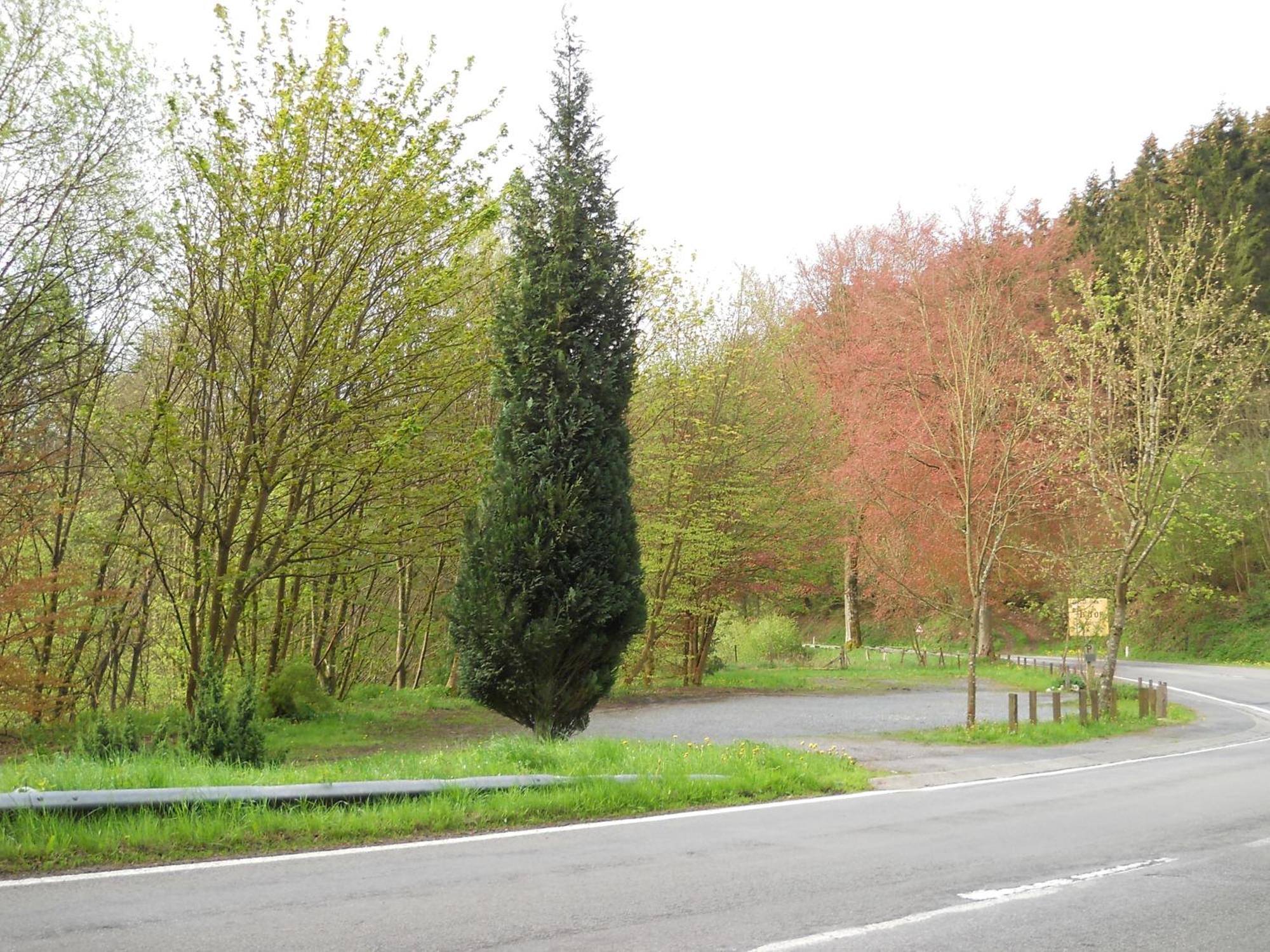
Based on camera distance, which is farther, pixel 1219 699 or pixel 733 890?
pixel 1219 699

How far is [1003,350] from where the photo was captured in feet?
67.5

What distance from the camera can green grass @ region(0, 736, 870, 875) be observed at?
617cm

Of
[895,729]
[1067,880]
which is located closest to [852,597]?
[895,729]

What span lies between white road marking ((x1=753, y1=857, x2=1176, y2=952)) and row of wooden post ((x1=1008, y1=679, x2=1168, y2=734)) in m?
10.1

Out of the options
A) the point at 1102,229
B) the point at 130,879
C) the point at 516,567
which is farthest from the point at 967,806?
the point at 1102,229

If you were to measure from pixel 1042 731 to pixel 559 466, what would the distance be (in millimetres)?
9411

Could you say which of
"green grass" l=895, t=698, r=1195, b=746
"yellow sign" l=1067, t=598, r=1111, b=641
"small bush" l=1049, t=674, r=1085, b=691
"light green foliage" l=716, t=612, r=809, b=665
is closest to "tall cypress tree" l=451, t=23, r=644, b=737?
"green grass" l=895, t=698, r=1195, b=746

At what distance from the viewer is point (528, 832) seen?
754cm

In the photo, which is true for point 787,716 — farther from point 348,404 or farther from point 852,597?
point 852,597

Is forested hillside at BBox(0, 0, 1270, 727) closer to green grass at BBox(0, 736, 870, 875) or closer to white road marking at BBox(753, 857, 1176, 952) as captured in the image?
green grass at BBox(0, 736, 870, 875)

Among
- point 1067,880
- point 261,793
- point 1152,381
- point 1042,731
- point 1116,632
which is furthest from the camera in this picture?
point 1116,632

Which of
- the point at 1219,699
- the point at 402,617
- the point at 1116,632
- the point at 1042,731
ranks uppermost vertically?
the point at 1116,632

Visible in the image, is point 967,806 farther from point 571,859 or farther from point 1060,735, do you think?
point 1060,735

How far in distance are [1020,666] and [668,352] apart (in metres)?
16.7
